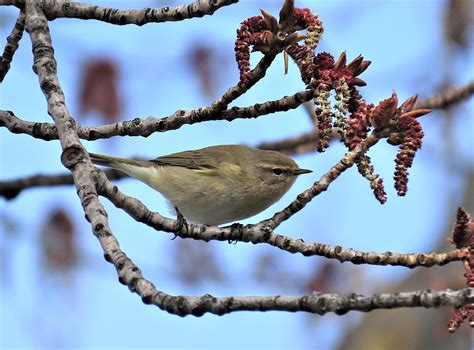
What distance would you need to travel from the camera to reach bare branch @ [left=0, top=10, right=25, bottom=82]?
3375 mm

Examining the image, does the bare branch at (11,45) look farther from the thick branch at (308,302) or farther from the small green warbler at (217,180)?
the small green warbler at (217,180)

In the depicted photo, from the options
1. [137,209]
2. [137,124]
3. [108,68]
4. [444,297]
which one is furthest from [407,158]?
[108,68]

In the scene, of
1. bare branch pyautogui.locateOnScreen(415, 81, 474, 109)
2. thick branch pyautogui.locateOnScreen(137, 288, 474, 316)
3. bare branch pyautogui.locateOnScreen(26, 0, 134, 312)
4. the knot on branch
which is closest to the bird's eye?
bare branch pyautogui.locateOnScreen(415, 81, 474, 109)

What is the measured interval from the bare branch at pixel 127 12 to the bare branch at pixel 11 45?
0.14 metres

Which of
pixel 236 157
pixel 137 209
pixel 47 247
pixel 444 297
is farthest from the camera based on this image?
pixel 47 247

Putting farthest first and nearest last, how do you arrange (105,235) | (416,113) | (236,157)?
(236,157)
(416,113)
(105,235)

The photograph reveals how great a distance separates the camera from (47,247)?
7.32 metres

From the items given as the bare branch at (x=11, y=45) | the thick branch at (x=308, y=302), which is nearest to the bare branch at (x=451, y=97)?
the bare branch at (x=11, y=45)

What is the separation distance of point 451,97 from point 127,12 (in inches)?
105

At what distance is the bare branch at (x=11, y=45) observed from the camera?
3.38 meters

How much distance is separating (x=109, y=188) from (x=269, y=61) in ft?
2.42

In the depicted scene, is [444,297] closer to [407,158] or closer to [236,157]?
[407,158]

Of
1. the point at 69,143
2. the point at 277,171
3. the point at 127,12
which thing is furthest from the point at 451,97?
the point at 69,143

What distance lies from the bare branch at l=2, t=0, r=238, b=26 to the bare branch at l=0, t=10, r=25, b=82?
0.14 meters
